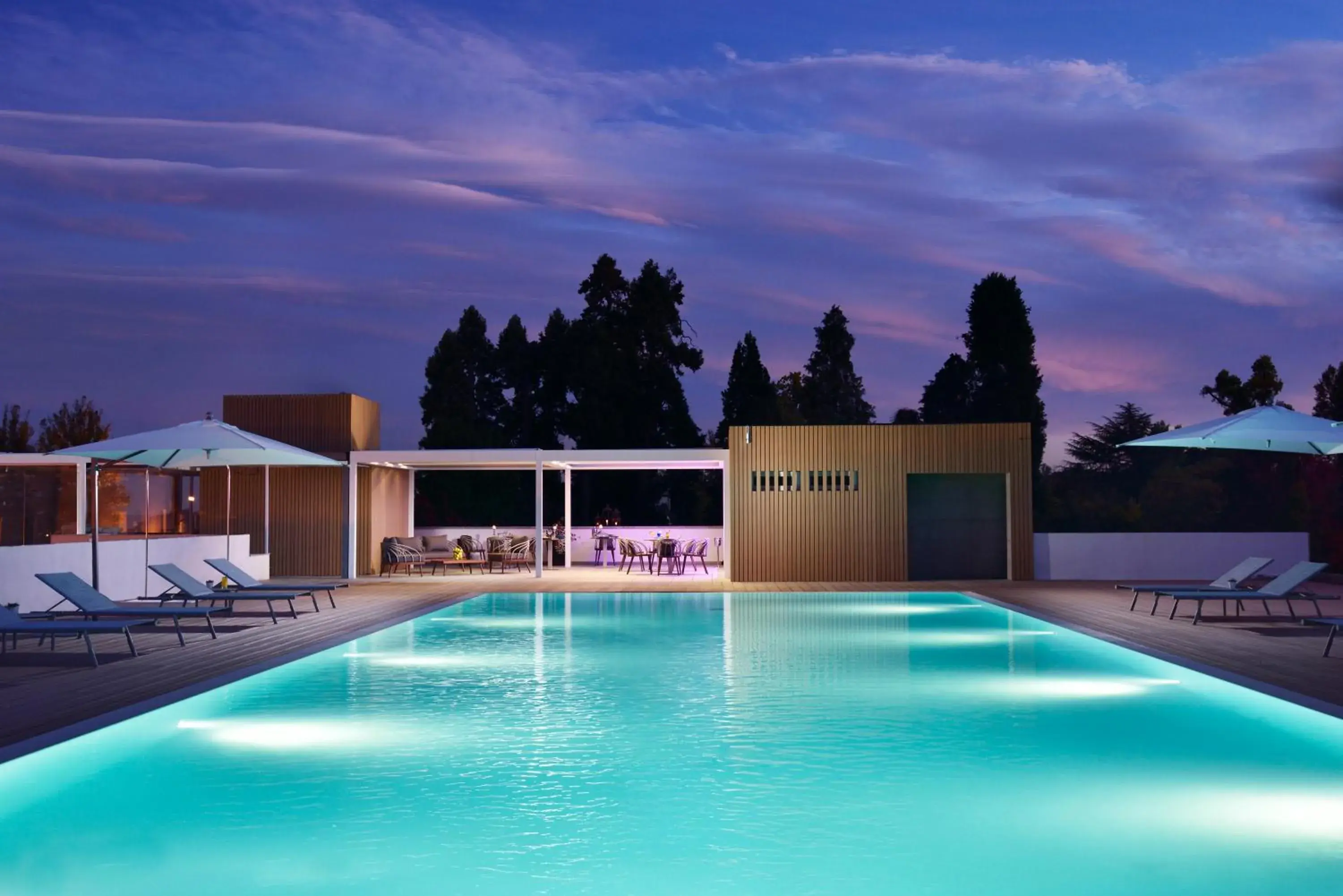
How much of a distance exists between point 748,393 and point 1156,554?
2030 cm

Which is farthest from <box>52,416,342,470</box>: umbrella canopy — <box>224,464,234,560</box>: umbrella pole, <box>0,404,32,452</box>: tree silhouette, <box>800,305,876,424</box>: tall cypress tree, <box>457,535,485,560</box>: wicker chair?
<box>800,305,876,424</box>: tall cypress tree

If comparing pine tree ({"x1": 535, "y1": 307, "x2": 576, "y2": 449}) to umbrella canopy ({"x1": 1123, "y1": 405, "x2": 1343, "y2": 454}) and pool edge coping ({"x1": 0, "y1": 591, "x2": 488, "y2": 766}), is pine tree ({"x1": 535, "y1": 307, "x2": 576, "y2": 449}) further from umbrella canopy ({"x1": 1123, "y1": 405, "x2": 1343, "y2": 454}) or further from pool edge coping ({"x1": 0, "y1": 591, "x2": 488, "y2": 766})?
umbrella canopy ({"x1": 1123, "y1": 405, "x2": 1343, "y2": 454})

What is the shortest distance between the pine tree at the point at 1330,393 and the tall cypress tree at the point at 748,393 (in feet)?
48.0

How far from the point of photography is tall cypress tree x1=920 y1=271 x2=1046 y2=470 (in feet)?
130

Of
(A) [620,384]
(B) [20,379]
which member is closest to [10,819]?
(A) [620,384]

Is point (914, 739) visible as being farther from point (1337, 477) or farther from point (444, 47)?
point (1337, 477)

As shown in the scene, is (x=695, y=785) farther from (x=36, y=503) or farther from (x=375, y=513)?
(x=36, y=503)

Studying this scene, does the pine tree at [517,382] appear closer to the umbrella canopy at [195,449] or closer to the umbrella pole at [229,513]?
the umbrella pole at [229,513]

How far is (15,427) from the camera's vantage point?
127 feet

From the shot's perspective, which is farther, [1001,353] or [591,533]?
[1001,353]

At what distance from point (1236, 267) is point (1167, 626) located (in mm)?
19962

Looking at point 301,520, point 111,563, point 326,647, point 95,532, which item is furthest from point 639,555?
point 326,647

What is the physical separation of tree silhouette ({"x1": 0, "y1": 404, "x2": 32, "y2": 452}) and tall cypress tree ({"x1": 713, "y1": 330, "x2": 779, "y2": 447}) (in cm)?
2023

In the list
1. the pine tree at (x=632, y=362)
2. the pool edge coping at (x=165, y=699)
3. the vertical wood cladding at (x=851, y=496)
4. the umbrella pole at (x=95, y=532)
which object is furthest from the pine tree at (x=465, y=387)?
the pool edge coping at (x=165, y=699)
